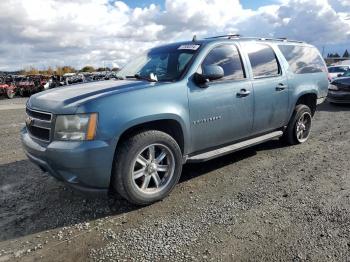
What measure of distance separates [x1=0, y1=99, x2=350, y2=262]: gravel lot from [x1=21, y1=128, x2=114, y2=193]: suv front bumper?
444mm

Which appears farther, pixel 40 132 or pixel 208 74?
pixel 208 74

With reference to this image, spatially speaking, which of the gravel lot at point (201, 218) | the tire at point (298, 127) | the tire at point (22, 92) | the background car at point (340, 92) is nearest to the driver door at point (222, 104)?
the gravel lot at point (201, 218)

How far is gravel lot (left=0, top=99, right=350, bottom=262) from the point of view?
3.03 metres

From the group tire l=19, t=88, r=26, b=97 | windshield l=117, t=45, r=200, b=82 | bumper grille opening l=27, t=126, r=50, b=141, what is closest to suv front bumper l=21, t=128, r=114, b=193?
bumper grille opening l=27, t=126, r=50, b=141

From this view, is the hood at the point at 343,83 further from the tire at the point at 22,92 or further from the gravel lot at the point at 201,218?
the tire at the point at 22,92

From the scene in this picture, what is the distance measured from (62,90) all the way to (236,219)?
2.53 metres

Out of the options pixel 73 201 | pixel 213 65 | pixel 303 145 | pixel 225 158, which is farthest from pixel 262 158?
pixel 73 201

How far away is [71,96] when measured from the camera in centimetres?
376

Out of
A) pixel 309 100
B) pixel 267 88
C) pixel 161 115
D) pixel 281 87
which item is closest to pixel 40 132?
pixel 161 115

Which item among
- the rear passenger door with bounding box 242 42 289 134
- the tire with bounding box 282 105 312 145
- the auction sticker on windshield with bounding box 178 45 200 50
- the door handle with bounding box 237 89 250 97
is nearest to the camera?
the auction sticker on windshield with bounding box 178 45 200 50

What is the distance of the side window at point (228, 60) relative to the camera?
4555mm

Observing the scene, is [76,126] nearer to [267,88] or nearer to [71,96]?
[71,96]

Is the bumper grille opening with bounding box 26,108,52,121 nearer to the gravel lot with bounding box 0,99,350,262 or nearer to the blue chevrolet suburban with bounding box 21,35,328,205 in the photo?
the blue chevrolet suburban with bounding box 21,35,328,205

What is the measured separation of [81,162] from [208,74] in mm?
1823
